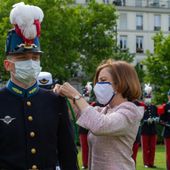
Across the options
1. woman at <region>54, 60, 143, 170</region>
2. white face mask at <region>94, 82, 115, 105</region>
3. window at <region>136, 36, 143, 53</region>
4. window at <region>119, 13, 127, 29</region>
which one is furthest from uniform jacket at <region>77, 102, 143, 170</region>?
window at <region>119, 13, 127, 29</region>

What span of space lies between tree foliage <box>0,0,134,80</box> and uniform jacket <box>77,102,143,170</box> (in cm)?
2849

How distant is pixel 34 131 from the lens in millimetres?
4289

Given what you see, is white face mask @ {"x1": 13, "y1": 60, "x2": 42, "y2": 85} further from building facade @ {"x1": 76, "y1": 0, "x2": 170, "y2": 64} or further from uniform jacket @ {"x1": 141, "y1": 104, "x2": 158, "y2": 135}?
building facade @ {"x1": 76, "y1": 0, "x2": 170, "y2": 64}

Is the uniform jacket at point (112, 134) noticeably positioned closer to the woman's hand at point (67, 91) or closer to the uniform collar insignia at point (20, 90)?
the woman's hand at point (67, 91)

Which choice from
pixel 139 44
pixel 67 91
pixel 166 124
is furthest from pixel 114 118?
pixel 139 44

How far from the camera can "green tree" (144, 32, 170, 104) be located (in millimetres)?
40562

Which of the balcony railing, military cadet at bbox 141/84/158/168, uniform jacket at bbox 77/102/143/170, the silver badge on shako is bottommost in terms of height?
military cadet at bbox 141/84/158/168

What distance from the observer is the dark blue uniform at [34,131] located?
4184mm

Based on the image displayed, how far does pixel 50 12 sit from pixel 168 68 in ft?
33.6

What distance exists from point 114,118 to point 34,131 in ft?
2.18

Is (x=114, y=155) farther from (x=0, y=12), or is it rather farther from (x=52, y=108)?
(x=0, y=12)

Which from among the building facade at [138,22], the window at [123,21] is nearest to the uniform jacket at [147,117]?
the building facade at [138,22]

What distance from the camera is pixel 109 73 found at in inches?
187

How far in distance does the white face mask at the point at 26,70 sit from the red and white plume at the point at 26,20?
0.60 feet
